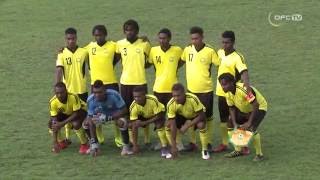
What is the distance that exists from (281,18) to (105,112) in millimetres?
7857

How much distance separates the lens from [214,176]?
823 centimetres

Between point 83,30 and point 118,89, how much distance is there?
619 centimetres

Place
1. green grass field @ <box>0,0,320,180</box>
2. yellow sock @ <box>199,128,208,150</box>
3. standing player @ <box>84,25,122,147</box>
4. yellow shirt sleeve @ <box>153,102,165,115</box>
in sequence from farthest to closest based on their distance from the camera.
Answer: standing player @ <box>84,25,122,147</box> < yellow shirt sleeve @ <box>153,102,165,115</box> < yellow sock @ <box>199,128,208,150</box> < green grass field @ <box>0,0,320,180</box>

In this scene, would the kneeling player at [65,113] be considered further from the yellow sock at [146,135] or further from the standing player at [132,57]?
the yellow sock at [146,135]

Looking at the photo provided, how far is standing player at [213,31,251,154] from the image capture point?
8.82m

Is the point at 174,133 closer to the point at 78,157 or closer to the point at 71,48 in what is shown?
the point at 78,157

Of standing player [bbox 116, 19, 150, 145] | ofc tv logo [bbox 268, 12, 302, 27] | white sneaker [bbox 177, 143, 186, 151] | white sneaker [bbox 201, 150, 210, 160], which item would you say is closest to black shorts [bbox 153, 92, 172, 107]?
standing player [bbox 116, 19, 150, 145]

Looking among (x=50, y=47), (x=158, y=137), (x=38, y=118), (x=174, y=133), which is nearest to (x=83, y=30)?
(x=50, y=47)

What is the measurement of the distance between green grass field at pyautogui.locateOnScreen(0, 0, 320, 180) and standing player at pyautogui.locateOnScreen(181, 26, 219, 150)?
769mm

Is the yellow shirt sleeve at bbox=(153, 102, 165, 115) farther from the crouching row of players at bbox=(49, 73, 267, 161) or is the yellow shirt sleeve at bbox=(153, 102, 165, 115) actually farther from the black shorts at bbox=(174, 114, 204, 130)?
the black shorts at bbox=(174, 114, 204, 130)

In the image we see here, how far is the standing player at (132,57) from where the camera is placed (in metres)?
9.33

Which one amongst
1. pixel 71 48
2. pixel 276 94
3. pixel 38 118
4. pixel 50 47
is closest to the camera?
pixel 71 48

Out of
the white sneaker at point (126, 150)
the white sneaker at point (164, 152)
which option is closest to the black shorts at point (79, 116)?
the white sneaker at point (126, 150)

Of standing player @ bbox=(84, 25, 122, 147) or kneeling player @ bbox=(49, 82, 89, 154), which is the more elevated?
standing player @ bbox=(84, 25, 122, 147)
